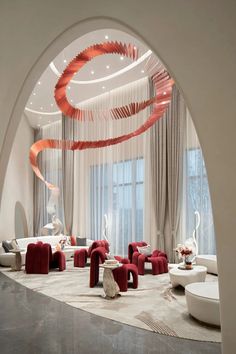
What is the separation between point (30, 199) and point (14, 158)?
2317 millimetres

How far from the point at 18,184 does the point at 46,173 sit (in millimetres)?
1483

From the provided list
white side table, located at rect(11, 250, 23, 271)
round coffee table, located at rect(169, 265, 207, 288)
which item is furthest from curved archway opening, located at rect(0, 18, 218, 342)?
white side table, located at rect(11, 250, 23, 271)

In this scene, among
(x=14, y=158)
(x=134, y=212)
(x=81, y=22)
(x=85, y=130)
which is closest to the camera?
(x=81, y=22)

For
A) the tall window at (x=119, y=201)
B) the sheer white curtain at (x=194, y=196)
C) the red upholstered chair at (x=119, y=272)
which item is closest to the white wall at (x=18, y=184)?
the tall window at (x=119, y=201)

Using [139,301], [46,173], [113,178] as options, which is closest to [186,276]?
[139,301]

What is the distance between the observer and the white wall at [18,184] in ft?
45.6

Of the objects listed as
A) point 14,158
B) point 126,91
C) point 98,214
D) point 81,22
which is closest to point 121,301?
point 81,22

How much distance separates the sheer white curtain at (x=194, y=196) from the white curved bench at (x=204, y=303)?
4311mm

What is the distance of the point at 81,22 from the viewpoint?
7.67 feet

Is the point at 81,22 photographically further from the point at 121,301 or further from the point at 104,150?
the point at 104,150

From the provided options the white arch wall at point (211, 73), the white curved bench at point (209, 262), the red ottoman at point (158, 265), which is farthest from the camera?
the red ottoman at point (158, 265)

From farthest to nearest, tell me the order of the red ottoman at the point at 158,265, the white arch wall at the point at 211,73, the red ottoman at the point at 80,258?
the red ottoman at the point at 80,258 → the red ottoman at the point at 158,265 → the white arch wall at the point at 211,73

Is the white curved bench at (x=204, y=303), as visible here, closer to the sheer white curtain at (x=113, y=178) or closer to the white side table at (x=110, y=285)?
the white side table at (x=110, y=285)

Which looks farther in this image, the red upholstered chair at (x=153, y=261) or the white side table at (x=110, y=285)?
the red upholstered chair at (x=153, y=261)
